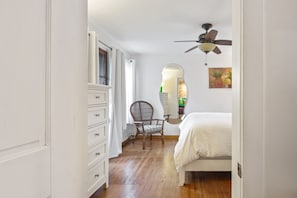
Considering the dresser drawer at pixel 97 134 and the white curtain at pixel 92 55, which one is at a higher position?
the white curtain at pixel 92 55

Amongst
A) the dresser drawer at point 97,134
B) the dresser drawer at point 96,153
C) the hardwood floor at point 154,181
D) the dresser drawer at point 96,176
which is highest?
the dresser drawer at point 97,134

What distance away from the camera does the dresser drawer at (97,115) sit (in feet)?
8.89

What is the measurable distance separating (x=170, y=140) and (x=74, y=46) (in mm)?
6133

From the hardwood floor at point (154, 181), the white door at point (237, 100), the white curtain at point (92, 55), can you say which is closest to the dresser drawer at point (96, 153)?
the hardwood floor at point (154, 181)

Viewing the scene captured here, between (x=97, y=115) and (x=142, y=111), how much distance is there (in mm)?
3853

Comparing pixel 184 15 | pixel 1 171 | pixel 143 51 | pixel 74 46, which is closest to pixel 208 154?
pixel 184 15

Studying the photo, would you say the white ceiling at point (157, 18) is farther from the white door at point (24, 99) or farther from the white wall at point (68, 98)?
the white door at point (24, 99)

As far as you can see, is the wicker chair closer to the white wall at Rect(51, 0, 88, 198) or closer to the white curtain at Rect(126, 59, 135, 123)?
the white curtain at Rect(126, 59, 135, 123)

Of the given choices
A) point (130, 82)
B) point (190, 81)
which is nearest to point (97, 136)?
point (130, 82)

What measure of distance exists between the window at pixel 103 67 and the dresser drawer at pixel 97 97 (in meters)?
1.79

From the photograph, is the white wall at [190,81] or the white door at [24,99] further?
the white wall at [190,81]

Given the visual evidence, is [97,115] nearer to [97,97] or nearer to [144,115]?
[97,97]

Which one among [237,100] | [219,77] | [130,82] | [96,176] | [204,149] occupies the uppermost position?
[219,77]

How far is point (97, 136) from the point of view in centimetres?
293
